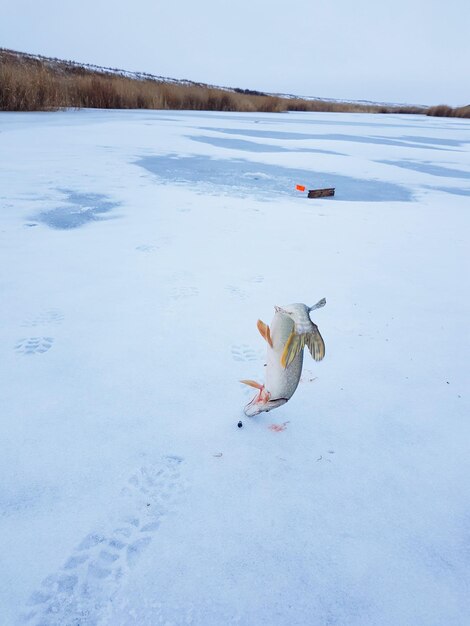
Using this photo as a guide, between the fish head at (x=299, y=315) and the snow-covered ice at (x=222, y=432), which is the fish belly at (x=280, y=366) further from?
the snow-covered ice at (x=222, y=432)

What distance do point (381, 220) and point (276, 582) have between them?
2.47 m

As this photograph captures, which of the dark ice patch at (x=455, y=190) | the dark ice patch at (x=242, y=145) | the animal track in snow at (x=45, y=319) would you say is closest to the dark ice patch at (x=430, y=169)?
the dark ice patch at (x=455, y=190)

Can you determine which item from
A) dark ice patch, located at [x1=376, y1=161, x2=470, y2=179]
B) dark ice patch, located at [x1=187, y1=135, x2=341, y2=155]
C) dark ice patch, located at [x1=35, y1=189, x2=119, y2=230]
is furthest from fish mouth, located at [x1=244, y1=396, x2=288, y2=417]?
dark ice patch, located at [x1=187, y1=135, x2=341, y2=155]

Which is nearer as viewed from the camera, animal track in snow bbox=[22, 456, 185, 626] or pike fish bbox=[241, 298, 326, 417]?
animal track in snow bbox=[22, 456, 185, 626]

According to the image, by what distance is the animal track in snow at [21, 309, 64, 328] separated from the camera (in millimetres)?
1333

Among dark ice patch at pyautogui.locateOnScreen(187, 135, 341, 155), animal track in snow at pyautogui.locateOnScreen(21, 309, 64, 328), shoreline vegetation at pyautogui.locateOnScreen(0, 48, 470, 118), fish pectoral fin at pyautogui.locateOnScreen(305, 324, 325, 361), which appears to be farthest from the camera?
shoreline vegetation at pyautogui.locateOnScreen(0, 48, 470, 118)

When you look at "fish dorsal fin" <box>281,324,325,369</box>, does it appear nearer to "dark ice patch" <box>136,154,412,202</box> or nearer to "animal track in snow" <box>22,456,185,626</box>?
"animal track in snow" <box>22,456,185,626</box>

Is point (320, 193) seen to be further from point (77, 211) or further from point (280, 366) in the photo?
point (280, 366)

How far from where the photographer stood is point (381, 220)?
2.71 m

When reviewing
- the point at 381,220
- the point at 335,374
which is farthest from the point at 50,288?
the point at 381,220

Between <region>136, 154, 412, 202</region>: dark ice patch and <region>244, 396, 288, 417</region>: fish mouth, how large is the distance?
95.2 inches

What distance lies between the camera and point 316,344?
0.72 meters

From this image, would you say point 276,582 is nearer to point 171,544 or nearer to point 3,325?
point 171,544

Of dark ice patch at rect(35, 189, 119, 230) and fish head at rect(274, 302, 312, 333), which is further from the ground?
fish head at rect(274, 302, 312, 333)
